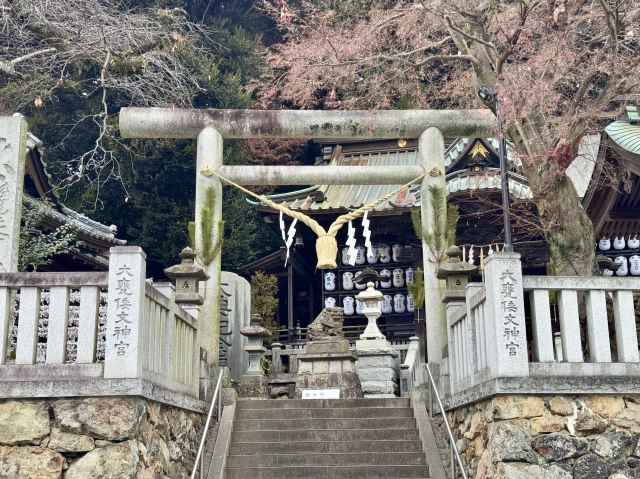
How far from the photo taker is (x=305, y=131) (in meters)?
12.6

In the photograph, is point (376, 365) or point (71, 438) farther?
point (376, 365)

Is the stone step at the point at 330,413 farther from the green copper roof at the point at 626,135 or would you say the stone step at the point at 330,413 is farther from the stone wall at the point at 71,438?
the green copper roof at the point at 626,135

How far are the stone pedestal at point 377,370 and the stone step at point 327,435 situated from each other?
18.6ft

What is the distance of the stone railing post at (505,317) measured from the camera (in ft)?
23.7

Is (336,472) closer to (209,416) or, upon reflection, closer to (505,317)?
(209,416)

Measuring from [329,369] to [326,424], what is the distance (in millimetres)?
3334

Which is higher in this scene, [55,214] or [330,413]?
[55,214]

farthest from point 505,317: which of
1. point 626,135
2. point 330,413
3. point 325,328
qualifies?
point 325,328

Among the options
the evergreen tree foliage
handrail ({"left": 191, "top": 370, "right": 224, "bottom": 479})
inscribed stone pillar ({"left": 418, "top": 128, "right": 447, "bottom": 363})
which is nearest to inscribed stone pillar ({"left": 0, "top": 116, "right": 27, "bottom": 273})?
handrail ({"left": 191, "top": 370, "right": 224, "bottom": 479})

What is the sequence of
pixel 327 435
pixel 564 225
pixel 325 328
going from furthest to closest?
pixel 325 328 → pixel 327 435 → pixel 564 225

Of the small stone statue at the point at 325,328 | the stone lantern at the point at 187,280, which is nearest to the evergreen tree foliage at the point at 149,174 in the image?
the small stone statue at the point at 325,328

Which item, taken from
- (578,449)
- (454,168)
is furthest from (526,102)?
(454,168)

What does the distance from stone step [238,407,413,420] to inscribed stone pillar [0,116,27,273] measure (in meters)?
4.27

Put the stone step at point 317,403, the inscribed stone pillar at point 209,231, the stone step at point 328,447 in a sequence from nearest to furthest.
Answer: the stone step at point 328,447, the stone step at point 317,403, the inscribed stone pillar at point 209,231
